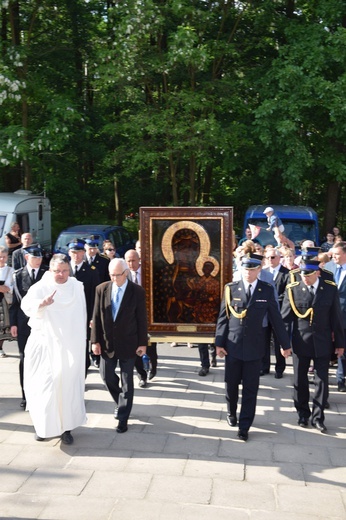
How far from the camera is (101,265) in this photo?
9.99m

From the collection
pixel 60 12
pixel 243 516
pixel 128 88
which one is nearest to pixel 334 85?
pixel 128 88

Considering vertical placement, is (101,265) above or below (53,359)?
above

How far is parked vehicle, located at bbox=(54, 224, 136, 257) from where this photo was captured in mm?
16611

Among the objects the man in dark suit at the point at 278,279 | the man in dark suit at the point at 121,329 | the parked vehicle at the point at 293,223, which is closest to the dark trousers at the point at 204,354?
the man in dark suit at the point at 278,279

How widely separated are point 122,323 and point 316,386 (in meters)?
2.32

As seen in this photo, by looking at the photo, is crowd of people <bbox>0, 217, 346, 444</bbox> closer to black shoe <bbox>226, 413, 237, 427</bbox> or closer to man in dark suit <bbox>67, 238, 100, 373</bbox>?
black shoe <bbox>226, 413, 237, 427</bbox>

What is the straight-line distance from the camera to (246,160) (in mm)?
20875

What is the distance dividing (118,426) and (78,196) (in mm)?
17658

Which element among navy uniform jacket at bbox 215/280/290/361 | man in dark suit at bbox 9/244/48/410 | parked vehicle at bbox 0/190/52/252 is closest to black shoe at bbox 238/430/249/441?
navy uniform jacket at bbox 215/280/290/361

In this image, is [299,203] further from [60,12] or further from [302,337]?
[302,337]

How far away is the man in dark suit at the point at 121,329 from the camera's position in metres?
7.37

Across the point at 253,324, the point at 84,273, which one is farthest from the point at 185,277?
the point at 84,273

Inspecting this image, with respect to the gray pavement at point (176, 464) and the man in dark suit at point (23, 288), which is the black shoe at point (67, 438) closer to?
the gray pavement at point (176, 464)

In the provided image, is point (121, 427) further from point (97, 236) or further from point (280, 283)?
point (97, 236)
